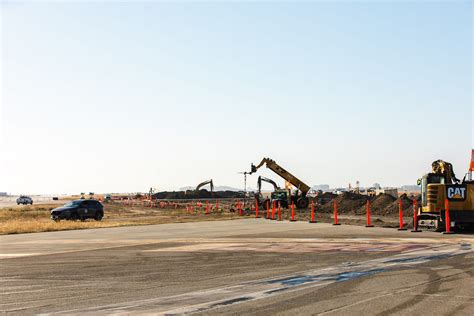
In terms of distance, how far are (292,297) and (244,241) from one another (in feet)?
36.9

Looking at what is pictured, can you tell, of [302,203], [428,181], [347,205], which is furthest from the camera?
[347,205]

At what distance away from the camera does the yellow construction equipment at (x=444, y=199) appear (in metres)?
25.0

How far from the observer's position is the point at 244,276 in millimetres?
12898

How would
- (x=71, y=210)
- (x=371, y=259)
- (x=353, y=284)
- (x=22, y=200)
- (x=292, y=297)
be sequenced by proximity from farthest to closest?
1. (x=22, y=200)
2. (x=71, y=210)
3. (x=371, y=259)
4. (x=353, y=284)
5. (x=292, y=297)

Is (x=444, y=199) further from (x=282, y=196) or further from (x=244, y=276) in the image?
(x=282, y=196)

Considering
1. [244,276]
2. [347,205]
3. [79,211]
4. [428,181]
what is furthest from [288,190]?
[244,276]

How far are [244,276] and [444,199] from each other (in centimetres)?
1547

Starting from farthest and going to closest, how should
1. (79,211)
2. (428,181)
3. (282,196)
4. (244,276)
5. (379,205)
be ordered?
1. (379,205)
2. (282,196)
3. (79,211)
4. (428,181)
5. (244,276)

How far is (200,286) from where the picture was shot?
1166 centimetres

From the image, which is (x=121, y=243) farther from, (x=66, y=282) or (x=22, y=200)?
(x=22, y=200)

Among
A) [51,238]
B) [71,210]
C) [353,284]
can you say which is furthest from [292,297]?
[71,210]

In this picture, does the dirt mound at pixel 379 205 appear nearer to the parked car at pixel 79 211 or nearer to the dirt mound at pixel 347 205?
the dirt mound at pixel 347 205

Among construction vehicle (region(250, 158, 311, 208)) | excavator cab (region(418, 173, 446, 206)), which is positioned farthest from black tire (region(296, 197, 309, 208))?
excavator cab (region(418, 173, 446, 206))

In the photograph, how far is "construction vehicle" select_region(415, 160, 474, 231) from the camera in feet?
82.0
